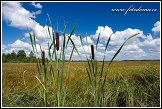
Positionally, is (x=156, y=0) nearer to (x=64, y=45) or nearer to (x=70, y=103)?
(x=64, y=45)

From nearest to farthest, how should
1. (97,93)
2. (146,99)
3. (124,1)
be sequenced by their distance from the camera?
1. (97,93)
2. (124,1)
3. (146,99)

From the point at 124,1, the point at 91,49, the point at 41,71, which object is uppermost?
the point at 124,1

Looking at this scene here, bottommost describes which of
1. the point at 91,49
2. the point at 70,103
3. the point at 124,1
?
the point at 70,103

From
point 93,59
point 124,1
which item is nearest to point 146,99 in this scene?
point 93,59

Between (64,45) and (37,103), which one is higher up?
(64,45)

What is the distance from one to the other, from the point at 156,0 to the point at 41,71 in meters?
1.88

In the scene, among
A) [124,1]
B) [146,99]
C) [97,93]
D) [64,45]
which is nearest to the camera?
[64,45]

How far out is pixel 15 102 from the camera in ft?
11.5

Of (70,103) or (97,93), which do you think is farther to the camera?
(70,103)

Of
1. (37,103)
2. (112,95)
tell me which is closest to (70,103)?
(37,103)

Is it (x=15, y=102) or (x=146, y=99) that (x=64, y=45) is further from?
(x=146, y=99)

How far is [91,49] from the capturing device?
126 inches

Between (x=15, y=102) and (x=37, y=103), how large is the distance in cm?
31

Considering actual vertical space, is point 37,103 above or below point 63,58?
below
